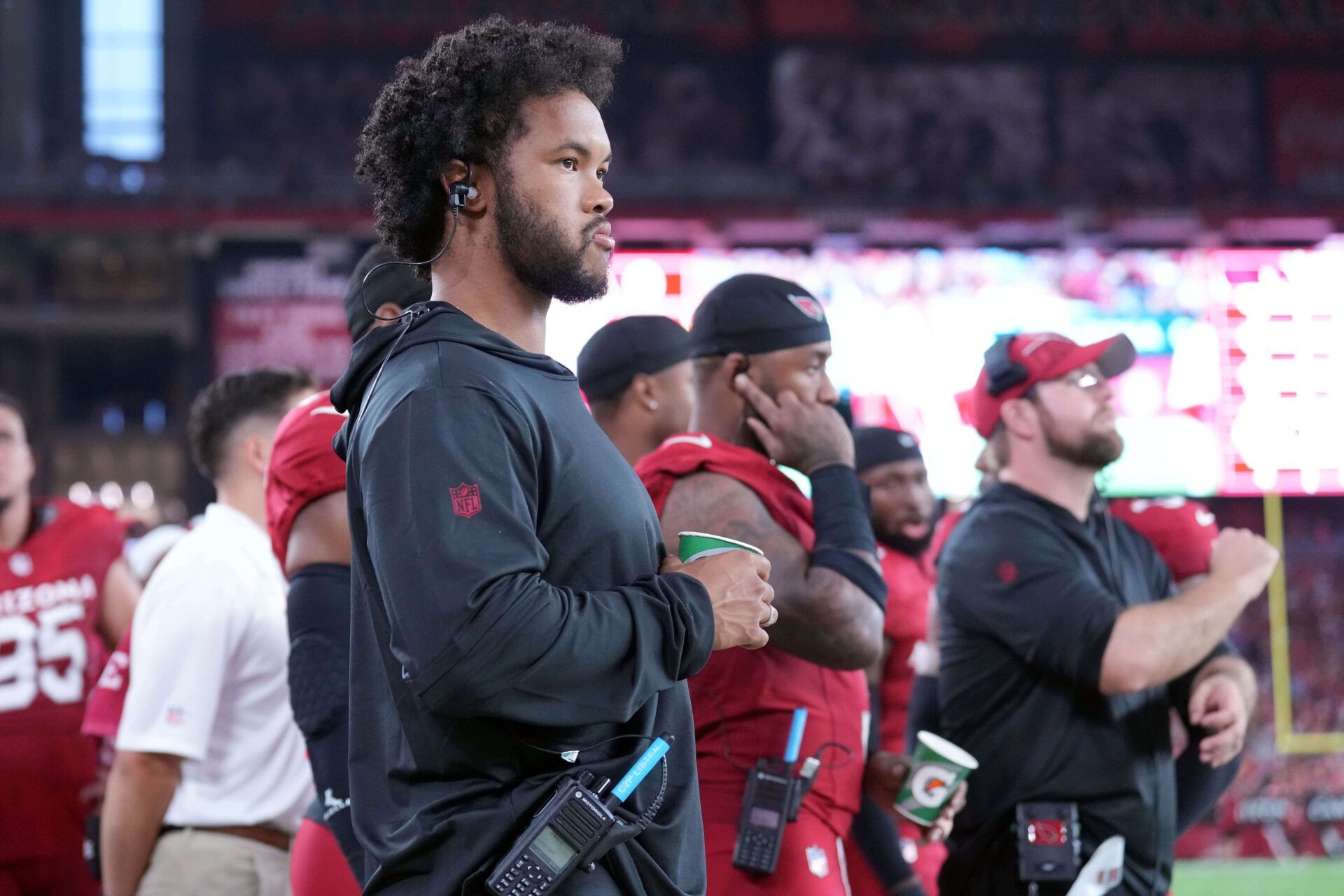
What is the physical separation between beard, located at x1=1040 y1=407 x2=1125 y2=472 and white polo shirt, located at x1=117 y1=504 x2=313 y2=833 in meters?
1.91

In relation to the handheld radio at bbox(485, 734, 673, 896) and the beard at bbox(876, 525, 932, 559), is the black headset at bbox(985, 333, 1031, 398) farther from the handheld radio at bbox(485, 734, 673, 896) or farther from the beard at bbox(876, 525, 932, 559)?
the handheld radio at bbox(485, 734, 673, 896)

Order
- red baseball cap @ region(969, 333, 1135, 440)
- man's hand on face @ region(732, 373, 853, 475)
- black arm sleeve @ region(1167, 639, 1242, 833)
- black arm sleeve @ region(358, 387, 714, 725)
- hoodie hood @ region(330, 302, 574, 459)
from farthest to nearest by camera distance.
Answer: red baseball cap @ region(969, 333, 1135, 440) → black arm sleeve @ region(1167, 639, 1242, 833) → man's hand on face @ region(732, 373, 853, 475) → hoodie hood @ region(330, 302, 574, 459) → black arm sleeve @ region(358, 387, 714, 725)

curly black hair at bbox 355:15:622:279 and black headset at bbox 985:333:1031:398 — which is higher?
curly black hair at bbox 355:15:622:279

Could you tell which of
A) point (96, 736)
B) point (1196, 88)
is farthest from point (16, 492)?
point (1196, 88)

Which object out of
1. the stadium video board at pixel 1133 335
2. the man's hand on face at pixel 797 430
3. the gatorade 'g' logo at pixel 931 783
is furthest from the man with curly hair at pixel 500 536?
the stadium video board at pixel 1133 335

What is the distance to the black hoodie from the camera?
1724 millimetres

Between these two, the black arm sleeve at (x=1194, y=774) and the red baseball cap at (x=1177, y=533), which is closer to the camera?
the black arm sleeve at (x=1194, y=774)

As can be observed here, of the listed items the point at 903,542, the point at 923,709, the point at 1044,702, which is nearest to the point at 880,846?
the point at 923,709

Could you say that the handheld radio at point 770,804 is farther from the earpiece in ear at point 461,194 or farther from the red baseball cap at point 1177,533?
the red baseball cap at point 1177,533

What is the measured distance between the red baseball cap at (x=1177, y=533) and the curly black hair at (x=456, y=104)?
7.40 feet

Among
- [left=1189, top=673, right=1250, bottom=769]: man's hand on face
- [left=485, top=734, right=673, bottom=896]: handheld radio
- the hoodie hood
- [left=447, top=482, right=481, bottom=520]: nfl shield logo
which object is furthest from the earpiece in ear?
[left=1189, top=673, right=1250, bottom=769]: man's hand on face

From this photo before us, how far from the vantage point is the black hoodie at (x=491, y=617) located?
1.72 m

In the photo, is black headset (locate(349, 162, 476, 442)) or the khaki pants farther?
the khaki pants

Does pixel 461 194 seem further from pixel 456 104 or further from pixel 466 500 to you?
pixel 466 500
